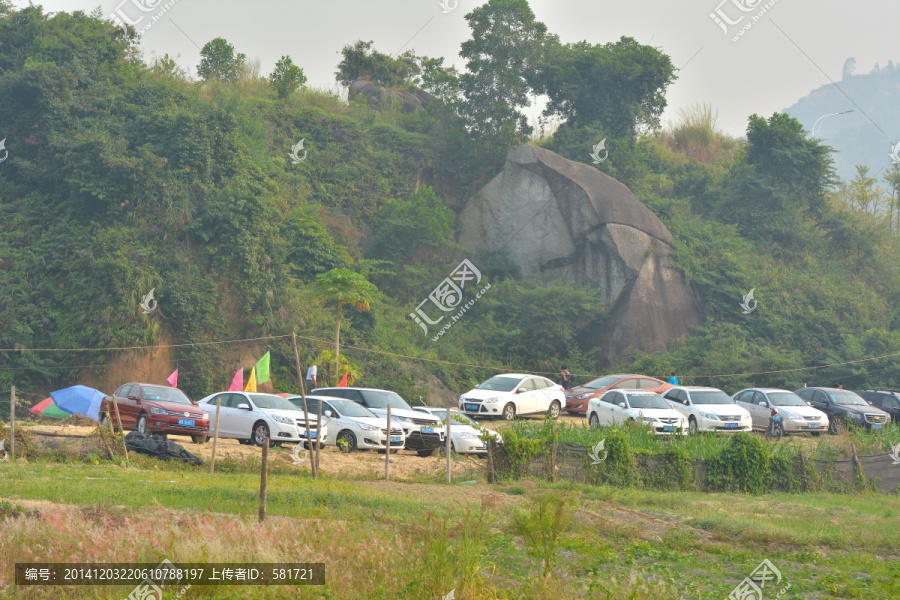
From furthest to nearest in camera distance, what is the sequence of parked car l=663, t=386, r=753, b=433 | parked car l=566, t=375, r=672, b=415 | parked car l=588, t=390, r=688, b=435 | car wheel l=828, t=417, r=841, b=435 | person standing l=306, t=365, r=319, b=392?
parked car l=566, t=375, r=672, b=415 < person standing l=306, t=365, r=319, b=392 < car wheel l=828, t=417, r=841, b=435 < parked car l=663, t=386, r=753, b=433 < parked car l=588, t=390, r=688, b=435

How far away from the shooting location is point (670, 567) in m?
10.3

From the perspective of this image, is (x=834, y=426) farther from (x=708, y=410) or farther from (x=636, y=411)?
(x=636, y=411)

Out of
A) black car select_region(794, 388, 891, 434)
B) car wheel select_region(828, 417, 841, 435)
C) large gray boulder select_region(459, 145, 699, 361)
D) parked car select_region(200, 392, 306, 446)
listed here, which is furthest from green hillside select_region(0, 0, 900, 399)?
parked car select_region(200, 392, 306, 446)

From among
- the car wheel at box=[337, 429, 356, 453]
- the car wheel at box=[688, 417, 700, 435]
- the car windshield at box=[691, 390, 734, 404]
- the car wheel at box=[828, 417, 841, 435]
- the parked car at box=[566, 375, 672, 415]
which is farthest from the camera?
the parked car at box=[566, 375, 672, 415]

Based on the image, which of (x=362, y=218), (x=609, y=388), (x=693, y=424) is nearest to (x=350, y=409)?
(x=693, y=424)

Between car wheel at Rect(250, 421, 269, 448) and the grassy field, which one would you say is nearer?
the grassy field

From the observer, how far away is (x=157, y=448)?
57.6 feet

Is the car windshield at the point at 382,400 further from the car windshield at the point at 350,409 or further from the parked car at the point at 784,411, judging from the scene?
the parked car at the point at 784,411

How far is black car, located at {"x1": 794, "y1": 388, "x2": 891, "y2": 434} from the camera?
25797mm

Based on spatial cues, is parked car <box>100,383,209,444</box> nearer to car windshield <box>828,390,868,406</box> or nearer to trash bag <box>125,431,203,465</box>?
trash bag <box>125,431,203,465</box>

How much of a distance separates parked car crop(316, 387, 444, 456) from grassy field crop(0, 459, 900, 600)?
4.34 m

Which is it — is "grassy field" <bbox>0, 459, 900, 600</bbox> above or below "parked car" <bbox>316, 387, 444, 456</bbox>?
below

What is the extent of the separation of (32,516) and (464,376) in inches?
1007

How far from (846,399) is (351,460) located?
17.1 metres
